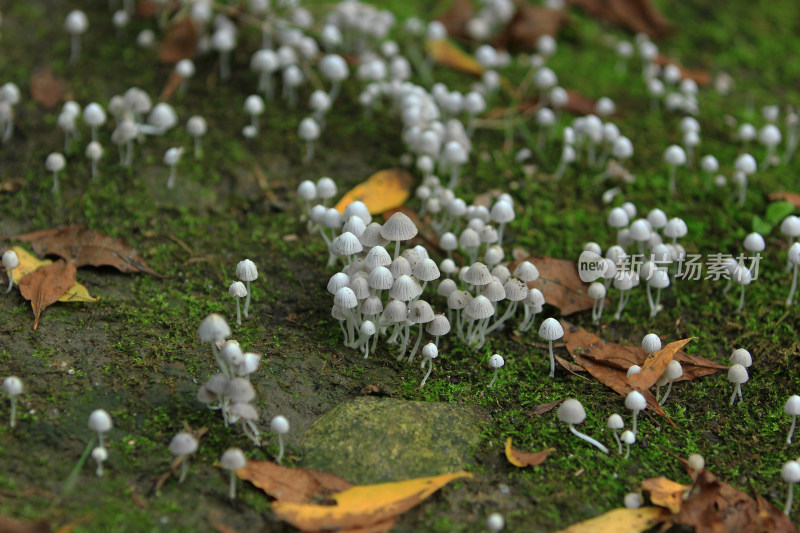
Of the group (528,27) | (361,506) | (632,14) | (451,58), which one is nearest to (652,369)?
(361,506)

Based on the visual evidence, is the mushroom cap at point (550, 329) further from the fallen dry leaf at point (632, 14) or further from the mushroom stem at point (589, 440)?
the fallen dry leaf at point (632, 14)

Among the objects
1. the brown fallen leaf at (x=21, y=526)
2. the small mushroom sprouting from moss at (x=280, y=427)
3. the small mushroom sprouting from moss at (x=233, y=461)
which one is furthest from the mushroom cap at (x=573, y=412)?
the brown fallen leaf at (x=21, y=526)

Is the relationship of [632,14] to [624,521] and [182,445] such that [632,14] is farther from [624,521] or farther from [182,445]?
[182,445]

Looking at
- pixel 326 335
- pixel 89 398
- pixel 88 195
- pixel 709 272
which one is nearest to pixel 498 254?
pixel 326 335

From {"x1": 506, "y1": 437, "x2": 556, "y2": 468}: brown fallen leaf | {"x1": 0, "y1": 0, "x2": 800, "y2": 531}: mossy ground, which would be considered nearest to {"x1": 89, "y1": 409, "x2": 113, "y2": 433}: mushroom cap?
{"x1": 0, "y1": 0, "x2": 800, "y2": 531}: mossy ground

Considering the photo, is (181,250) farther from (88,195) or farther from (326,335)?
(326,335)
